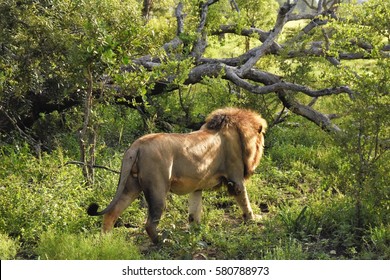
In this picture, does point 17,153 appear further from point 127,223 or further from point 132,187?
point 132,187

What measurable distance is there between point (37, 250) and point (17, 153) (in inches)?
107

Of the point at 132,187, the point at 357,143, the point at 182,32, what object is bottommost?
the point at 132,187

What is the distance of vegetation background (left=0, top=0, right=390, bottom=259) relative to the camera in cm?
656

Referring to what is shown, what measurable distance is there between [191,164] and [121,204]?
34.0 inches

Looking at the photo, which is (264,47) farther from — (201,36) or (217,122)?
(217,122)

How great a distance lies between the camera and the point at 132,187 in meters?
6.54

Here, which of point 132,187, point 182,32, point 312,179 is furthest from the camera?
point 182,32

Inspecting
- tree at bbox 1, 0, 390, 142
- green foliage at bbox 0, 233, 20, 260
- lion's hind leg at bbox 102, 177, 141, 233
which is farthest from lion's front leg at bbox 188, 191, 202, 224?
green foliage at bbox 0, 233, 20, 260

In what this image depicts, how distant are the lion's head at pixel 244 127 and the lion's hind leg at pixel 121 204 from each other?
1372mm

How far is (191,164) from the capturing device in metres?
6.89

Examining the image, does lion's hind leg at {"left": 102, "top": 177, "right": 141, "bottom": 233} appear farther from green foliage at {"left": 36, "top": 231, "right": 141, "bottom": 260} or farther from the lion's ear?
the lion's ear

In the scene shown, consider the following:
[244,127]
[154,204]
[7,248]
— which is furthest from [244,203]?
[7,248]

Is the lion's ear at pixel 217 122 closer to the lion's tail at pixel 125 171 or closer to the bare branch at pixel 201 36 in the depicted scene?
the lion's tail at pixel 125 171

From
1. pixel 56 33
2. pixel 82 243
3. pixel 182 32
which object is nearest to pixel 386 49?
pixel 182 32
